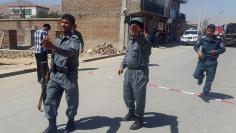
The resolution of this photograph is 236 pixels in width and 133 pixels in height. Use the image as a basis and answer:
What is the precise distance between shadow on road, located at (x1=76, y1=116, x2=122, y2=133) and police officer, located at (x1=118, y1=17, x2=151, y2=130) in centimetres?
34

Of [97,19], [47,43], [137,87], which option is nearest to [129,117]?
[137,87]

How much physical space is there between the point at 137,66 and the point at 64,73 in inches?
46.6

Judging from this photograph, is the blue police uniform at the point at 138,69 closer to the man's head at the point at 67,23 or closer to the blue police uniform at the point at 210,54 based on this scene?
the man's head at the point at 67,23

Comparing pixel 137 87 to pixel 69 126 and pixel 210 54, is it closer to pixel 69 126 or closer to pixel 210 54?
pixel 69 126

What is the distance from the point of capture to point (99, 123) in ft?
21.3

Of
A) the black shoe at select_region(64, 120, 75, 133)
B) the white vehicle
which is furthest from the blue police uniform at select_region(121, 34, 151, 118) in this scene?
the white vehicle

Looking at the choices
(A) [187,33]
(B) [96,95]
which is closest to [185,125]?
(B) [96,95]

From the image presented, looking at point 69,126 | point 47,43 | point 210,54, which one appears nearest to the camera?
point 47,43

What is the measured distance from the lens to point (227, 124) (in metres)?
6.81

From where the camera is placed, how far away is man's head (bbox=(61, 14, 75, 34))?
543cm

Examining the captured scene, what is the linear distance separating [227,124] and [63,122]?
287 cm

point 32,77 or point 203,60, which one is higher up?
point 203,60

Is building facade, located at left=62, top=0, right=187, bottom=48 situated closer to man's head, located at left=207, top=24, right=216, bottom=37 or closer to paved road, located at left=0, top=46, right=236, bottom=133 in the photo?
paved road, located at left=0, top=46, right=236, bottom=133

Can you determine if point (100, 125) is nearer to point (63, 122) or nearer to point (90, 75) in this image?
point (63, 122)
